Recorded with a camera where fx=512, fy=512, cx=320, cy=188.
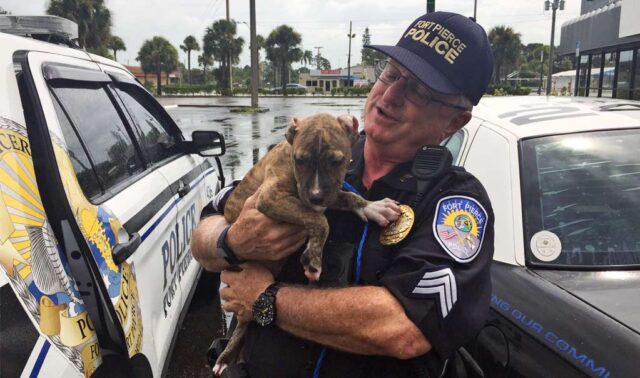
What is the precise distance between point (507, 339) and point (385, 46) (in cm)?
125

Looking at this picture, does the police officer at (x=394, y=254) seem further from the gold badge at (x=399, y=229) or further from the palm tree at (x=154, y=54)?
the palm tree at (x=154, y=54)

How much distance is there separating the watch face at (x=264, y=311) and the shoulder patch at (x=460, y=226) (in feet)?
2.02

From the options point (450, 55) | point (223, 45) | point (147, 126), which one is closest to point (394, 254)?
point (450, 55)

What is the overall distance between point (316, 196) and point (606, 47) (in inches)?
824

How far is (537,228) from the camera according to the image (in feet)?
7.58

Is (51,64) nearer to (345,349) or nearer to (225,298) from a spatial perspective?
(225,298)

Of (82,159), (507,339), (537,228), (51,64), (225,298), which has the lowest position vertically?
(507,339)

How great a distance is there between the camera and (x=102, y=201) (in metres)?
2.19

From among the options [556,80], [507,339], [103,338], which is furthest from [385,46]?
[556,80]

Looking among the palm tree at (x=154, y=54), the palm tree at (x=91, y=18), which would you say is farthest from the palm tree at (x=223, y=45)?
the palm tree at (x=91, y=18)

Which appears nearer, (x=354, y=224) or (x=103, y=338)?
(x=103, y=338)

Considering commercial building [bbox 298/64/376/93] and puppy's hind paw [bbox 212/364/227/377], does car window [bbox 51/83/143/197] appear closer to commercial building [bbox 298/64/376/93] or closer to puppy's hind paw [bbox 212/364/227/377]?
puppy's hind paw [bbox 212/364/227/377]

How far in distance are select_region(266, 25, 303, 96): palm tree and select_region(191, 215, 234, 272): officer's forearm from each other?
6044 centimetres

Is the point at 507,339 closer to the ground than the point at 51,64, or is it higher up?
closer to the ground
